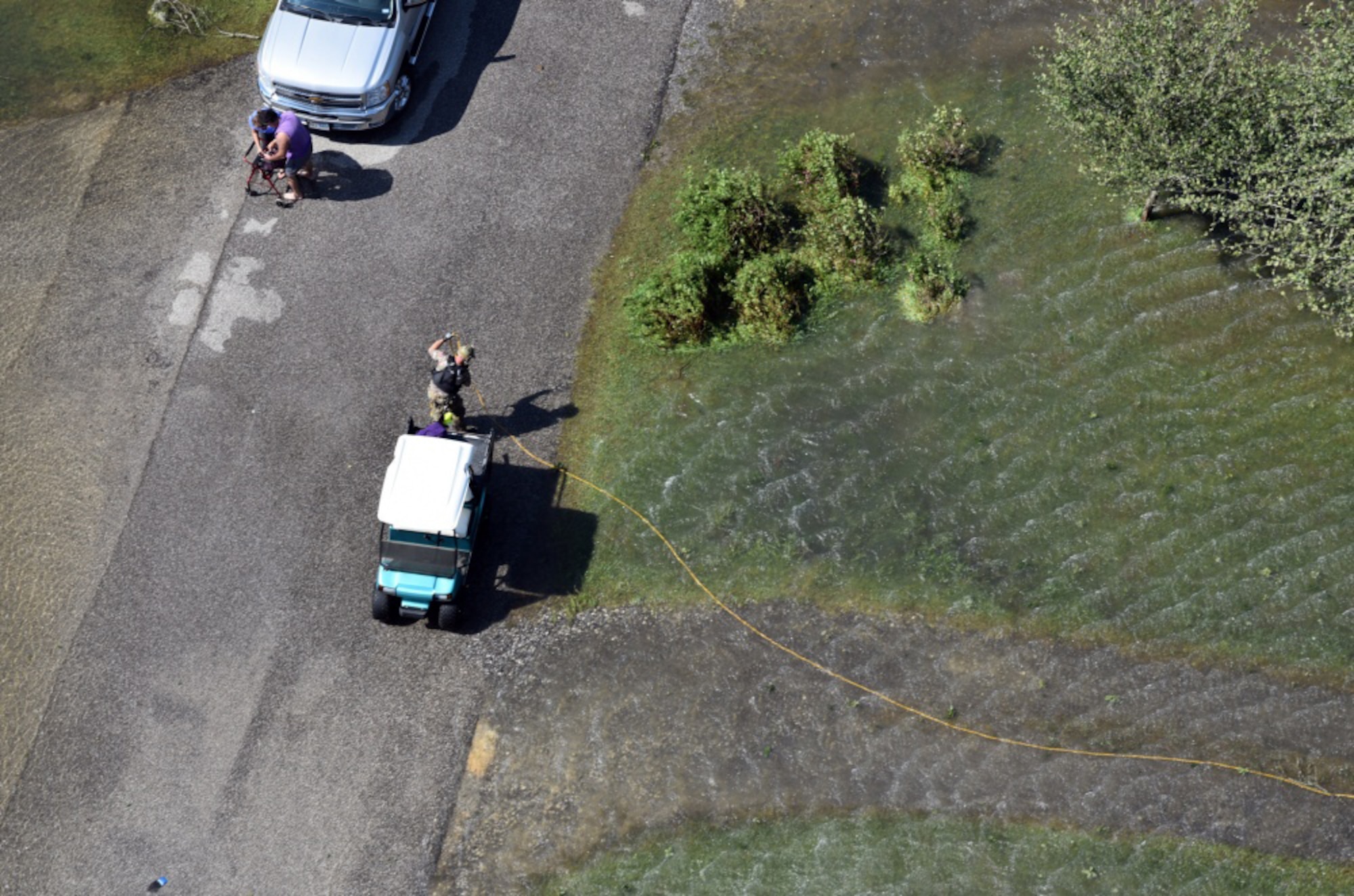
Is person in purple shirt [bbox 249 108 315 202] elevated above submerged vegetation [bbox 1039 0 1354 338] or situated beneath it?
situated beneath

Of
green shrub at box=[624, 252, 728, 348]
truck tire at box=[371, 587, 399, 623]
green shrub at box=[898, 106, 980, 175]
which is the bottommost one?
truck tire at box=[371, 587, 399, 623]

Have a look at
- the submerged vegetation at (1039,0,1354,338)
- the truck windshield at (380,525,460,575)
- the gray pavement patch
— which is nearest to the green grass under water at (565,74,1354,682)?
the submerged vegetation at (1039,0,1354,338)

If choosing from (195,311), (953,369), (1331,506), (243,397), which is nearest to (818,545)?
(953,369)

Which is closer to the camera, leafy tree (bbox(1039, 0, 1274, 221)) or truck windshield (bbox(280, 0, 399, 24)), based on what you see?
leafy tree (bbox(1039, 0, 1274, 221))

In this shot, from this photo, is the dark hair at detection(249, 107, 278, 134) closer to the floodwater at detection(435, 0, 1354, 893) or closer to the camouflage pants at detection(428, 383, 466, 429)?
the camouflage pants at detection(428, 383, 466, 429)

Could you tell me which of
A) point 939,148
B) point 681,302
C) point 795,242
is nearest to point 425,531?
point 681,302

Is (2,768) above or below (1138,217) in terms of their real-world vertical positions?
below

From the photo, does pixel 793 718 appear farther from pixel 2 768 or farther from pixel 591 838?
pixel 2 768
